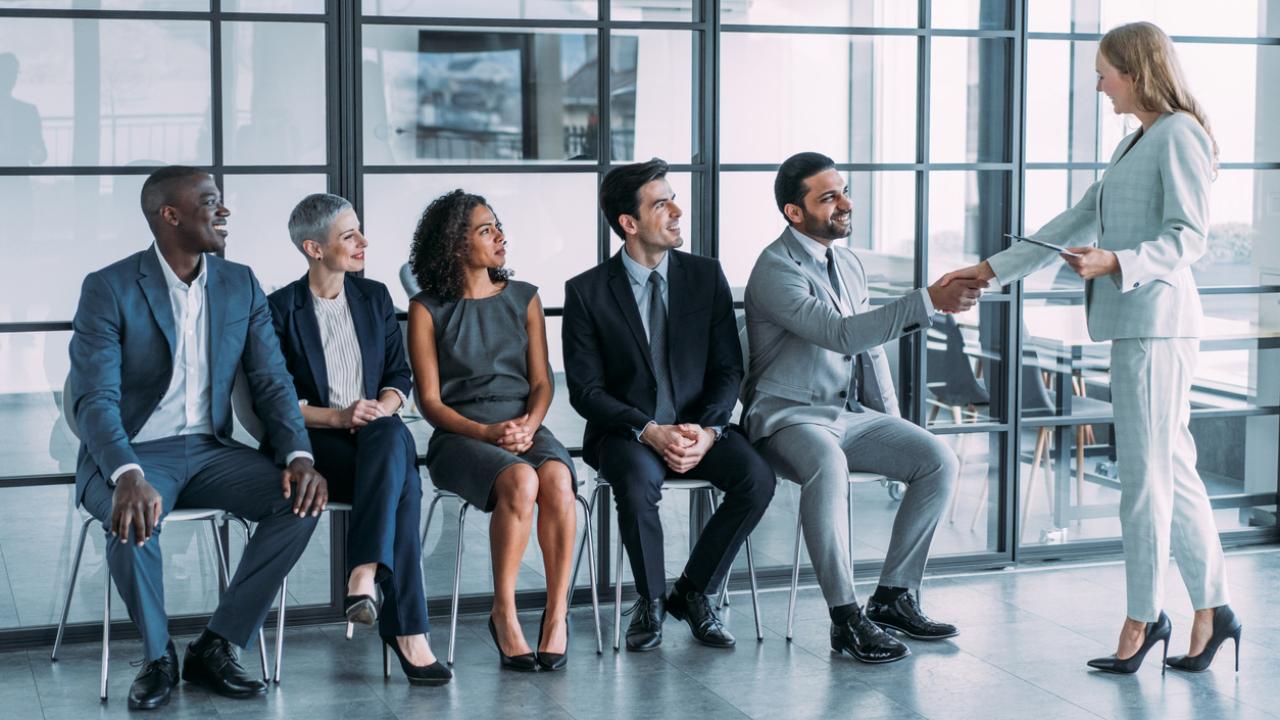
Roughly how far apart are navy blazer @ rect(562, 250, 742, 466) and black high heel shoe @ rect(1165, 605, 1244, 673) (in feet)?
4.78

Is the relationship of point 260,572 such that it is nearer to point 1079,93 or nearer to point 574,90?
point 574,90

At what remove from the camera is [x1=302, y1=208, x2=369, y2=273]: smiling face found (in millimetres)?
4273

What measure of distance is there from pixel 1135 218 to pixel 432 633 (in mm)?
2393

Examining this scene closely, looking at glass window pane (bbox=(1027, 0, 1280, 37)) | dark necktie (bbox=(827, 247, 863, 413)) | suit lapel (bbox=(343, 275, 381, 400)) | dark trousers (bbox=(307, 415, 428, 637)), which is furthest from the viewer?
glass window pane (bbox=(1027, 0, 1280, 37))

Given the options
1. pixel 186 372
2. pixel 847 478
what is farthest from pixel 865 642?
pixel 186 372

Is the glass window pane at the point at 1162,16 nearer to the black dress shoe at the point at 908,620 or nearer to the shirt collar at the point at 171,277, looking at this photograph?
the black dress shoe at the point at 908,620

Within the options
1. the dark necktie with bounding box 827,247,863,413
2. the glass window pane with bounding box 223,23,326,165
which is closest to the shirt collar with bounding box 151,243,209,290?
the glass window pane with bounding box 223,23,326,165

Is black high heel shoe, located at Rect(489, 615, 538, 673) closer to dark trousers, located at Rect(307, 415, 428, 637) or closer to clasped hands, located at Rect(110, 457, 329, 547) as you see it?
dark trousers, located at Rect(307, 415, 428, 637)

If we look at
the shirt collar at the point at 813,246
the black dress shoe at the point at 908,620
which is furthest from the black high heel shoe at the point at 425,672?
the shirt collar at the point at 813,246

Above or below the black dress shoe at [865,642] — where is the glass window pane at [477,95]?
above

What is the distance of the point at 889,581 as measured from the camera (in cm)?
446

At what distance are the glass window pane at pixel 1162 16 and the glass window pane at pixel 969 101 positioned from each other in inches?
8.1

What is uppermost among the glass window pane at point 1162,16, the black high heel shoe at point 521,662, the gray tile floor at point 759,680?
the glass window pane at point 1162,16

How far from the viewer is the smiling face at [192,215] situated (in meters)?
4.02
